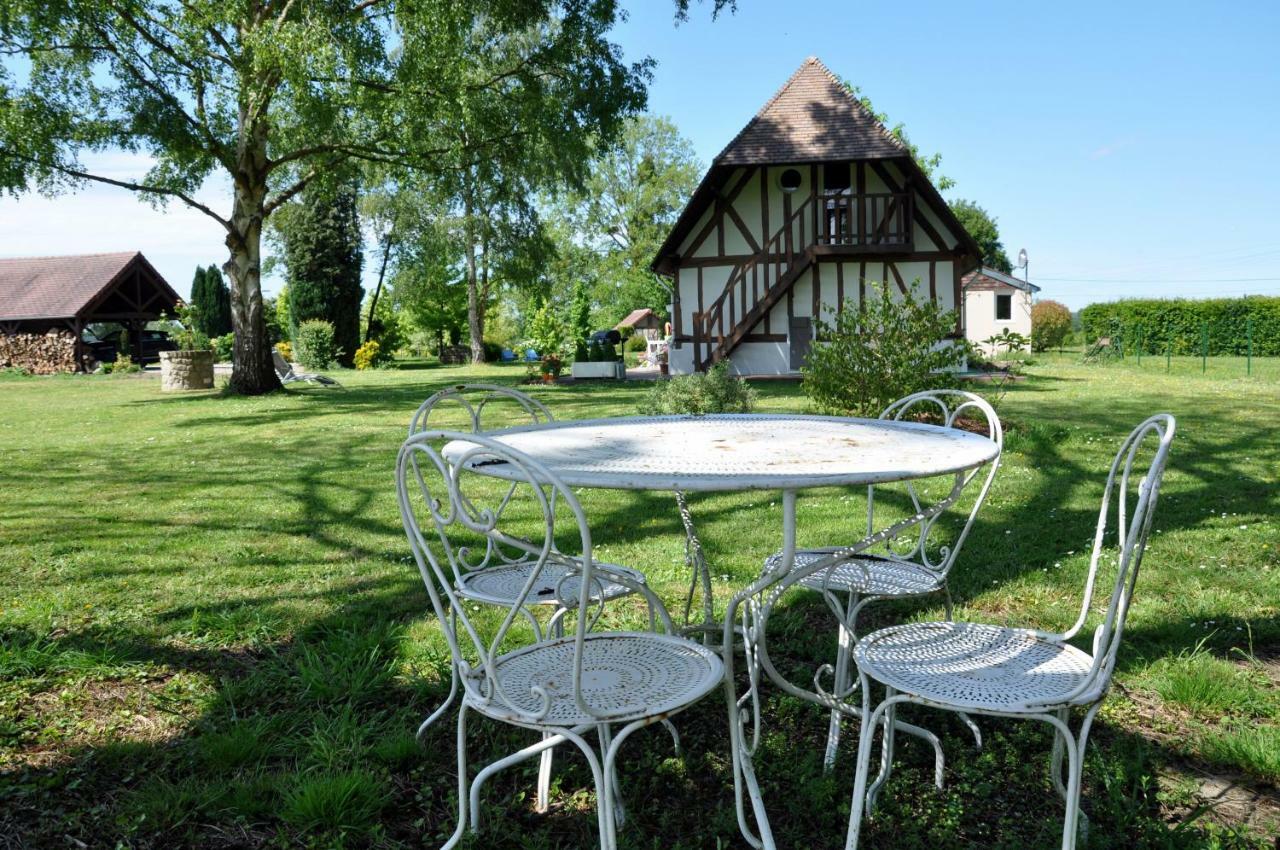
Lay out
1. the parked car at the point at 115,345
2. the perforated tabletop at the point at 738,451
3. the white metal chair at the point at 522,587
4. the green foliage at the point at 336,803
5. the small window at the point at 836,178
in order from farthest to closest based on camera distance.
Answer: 1. the parked car at the point at 115,345
2. the small window at the point at 836,178
3. the white metal chair at the point at 522,587
4. the green foliage at the point at 336,803
5. the perforated tabletop at the point at 738,451

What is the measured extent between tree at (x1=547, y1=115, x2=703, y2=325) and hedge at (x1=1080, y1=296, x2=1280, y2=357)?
2150 centimetres

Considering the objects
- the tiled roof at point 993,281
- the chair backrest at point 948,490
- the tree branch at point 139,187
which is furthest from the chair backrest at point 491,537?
the tiled roof at point 993,281

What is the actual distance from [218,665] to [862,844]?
242 centimetres

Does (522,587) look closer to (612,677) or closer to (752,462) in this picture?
(612,677)

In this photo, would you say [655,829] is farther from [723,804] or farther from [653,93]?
[653,93]

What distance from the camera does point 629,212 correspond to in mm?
44906

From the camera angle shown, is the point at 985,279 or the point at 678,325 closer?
the point at 678,325

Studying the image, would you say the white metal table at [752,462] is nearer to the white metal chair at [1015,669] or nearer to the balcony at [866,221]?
the white metal chair at [1015,669]

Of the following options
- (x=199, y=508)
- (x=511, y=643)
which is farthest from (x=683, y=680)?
(x=199, y=508)

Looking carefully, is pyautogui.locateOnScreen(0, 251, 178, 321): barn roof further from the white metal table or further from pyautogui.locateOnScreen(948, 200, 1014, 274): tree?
pyautogui.locateOnScreen(948, 200, 1014, 274): tree

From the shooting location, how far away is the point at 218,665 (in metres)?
3.26

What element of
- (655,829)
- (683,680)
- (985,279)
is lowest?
(655,829)

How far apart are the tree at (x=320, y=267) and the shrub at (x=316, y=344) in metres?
1.44

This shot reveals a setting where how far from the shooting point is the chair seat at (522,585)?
258 centimetres
